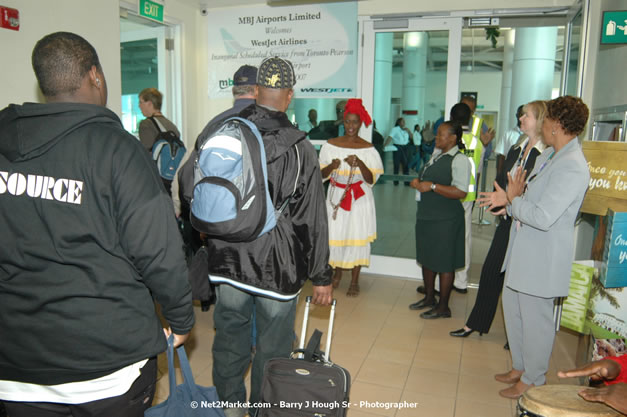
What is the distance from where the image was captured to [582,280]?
2.97 meters

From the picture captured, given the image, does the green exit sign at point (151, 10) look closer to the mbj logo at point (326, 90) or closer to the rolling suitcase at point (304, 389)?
the mbj logo at point (326, 90)

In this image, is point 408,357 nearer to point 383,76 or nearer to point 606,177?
point 606,177

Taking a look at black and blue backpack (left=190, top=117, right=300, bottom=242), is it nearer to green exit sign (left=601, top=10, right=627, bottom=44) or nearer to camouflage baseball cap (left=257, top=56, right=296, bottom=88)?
camouflage baseball cap (left=257, top=56, right=296, bottom=88)

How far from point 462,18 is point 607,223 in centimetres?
321

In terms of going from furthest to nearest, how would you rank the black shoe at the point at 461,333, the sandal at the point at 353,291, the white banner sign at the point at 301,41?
the white banner sign at the point at 301,41, the sandal at the point at 353,291, the black shoe at the point at 461,333

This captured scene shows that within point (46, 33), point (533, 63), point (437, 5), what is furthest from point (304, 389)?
point (533, 63)

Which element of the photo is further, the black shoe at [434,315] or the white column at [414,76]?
the white column at [414,76]

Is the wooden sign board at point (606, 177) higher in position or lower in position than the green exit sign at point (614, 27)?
lower

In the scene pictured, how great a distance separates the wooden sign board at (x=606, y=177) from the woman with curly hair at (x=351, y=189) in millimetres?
2116

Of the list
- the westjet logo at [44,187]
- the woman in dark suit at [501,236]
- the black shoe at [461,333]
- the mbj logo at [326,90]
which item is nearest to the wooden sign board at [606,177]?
the woman in dark suit at [501,236]

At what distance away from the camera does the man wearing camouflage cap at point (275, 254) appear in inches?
84.6

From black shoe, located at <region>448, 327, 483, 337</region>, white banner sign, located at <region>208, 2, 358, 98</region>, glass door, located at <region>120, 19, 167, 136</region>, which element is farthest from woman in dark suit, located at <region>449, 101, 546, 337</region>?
glass door, located at <region>120, 19, 167, 136</region>

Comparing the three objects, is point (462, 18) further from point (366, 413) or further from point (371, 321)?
point (366, 413)

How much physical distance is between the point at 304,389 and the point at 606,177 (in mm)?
2195
